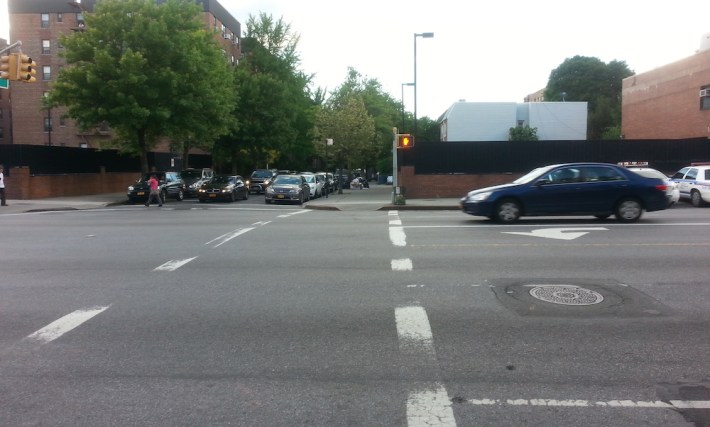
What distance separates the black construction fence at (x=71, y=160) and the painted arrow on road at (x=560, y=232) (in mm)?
26099

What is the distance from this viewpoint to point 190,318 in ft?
22.0

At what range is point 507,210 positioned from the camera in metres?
15.6

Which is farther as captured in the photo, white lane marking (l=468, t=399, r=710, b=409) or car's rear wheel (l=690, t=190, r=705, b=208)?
car's rear wheel (l=690, t=190, r=705, b=208)

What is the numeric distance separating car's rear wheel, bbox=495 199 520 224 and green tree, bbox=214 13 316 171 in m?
29.4

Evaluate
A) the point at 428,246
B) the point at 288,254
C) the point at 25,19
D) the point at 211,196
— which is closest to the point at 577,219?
the point at 428,246

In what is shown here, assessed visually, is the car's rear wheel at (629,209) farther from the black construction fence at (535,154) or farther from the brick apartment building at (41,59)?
the brick apartment building at (41,59)

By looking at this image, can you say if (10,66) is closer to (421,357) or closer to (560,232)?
(560,232)

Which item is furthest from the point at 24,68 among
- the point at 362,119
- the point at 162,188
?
the point at 362,119

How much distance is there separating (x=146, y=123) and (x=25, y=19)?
117ft

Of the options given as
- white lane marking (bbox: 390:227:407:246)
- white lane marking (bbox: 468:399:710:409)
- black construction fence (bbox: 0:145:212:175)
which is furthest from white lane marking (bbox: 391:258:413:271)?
black construction fence (bbox: 0:145:212:175)

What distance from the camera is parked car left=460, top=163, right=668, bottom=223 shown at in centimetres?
1527

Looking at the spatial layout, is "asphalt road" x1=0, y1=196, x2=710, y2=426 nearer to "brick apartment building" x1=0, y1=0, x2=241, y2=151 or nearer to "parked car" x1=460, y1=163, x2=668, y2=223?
"parked car" x1=460, y1=163, x2=668, y2=223

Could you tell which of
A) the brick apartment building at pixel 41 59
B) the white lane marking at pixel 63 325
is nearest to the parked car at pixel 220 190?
the white lane marking at pixel 63 325

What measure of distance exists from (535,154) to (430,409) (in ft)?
86.0
